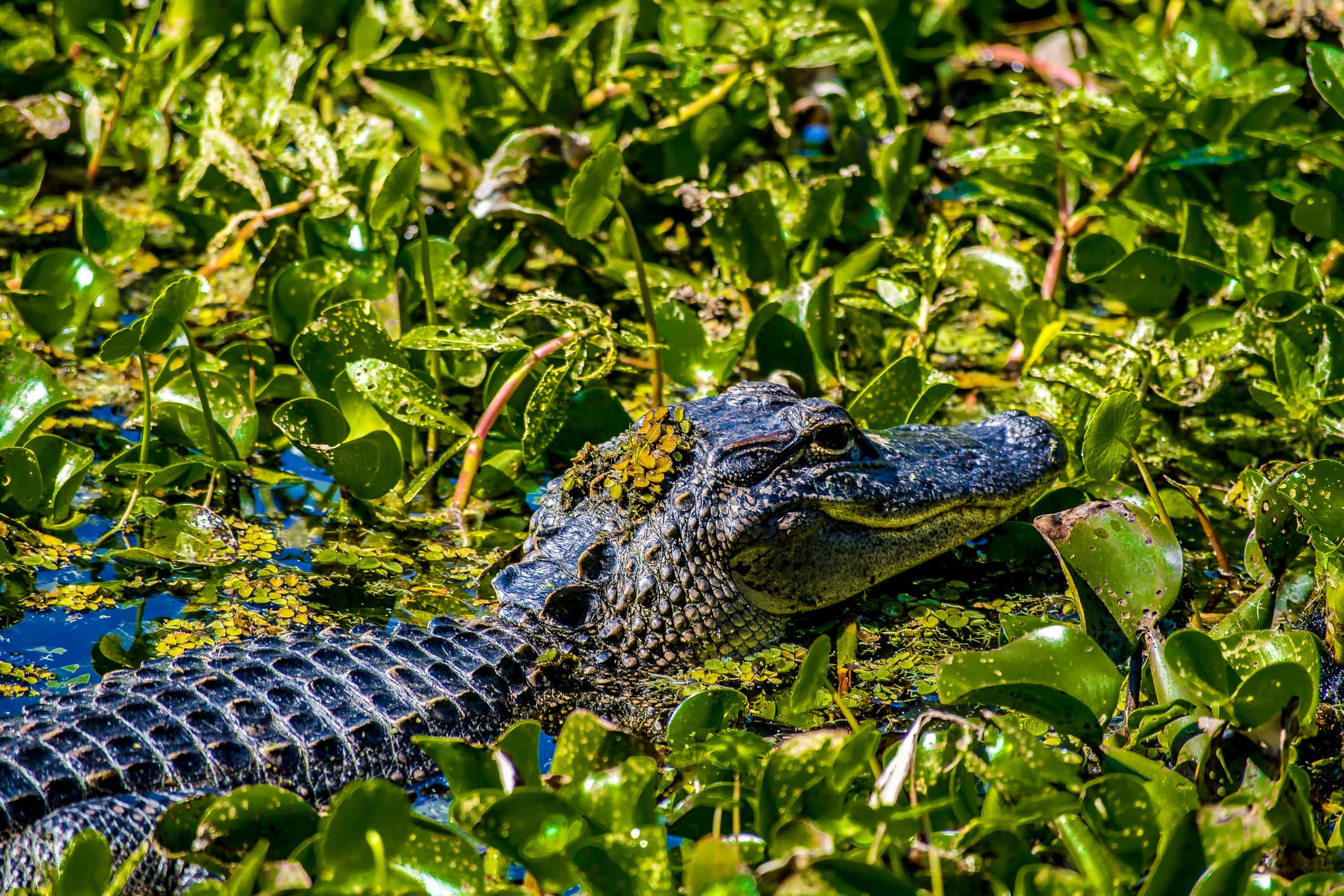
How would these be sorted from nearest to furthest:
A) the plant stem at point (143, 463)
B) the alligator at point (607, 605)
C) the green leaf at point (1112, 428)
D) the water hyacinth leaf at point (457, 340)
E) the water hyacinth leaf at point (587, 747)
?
1. the water hyacinth leaf at point (587, 747)
2. the alligator at point (607, 605)
3. the green leaf at point (1112, 428)
4. the plant stem at point (143, 463)
5. the water hyacinth leaf at point (457, 340)

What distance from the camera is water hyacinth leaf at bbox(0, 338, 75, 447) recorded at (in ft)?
11.1

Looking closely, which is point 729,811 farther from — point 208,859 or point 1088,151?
point 1088,151

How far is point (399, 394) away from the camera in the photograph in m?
3.45

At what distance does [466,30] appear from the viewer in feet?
16.2

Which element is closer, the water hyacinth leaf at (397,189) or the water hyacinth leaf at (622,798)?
the water hyacinth leaf at (622,798)

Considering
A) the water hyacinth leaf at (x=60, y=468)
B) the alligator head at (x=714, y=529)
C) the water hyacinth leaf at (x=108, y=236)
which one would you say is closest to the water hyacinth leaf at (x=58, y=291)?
the water hyacinth leaf at (x=108, y=236)

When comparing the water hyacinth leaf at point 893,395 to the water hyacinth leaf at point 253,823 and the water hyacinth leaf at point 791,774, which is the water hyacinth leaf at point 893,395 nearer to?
the water hyacinth leaf at point 791,774

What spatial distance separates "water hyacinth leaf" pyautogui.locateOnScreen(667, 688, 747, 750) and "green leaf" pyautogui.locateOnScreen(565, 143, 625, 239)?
53.0 inches

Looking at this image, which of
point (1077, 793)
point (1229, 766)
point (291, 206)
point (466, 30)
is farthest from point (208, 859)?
point (466, 30)

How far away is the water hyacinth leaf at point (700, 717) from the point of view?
8.17 ft

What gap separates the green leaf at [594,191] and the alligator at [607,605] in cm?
56

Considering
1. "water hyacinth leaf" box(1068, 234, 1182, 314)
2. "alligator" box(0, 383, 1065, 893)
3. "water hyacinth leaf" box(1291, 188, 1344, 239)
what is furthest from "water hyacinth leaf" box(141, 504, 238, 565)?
"water hyacinth leaf" box(1291, 188, 1344, 239)

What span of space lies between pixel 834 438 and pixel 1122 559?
2.33 ft

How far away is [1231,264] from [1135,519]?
1646mm
